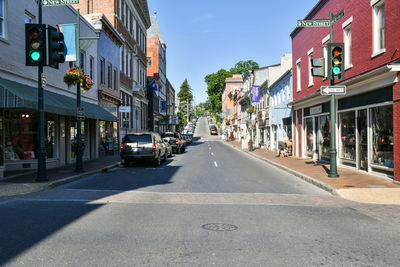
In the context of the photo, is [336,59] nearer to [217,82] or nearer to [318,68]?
[318,68]

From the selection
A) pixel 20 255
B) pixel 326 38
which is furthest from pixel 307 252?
pixel 326 38

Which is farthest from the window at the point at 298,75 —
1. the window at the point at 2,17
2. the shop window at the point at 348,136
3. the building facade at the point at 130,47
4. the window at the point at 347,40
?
the window at the point at 2,17

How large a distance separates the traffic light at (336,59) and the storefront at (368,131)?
5.81 feet

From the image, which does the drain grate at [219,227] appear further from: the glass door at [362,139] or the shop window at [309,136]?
the shop window at [309,136]

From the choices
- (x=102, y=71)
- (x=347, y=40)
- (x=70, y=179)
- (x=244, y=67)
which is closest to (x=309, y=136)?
(x=347, y=40)

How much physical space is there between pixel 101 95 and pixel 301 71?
1320 centimetres

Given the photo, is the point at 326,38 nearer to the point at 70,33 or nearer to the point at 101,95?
the point at 70,33

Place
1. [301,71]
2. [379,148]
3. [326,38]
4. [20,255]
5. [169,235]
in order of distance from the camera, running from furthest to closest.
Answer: [301,71], [326,38], [379,148], [169,235], [20,255]

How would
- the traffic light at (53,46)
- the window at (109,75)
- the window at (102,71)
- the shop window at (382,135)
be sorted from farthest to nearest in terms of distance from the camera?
1. the window at (109,75)
2. the window at (102,71)
3. the shop window at (382,135)
4. the traffic light at (53,46)

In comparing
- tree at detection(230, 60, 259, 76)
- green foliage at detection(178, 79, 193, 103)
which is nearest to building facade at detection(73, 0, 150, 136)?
tree at detection(230, 60, 259, 76)

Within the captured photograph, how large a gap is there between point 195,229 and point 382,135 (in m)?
9.31

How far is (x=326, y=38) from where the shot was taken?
18.1 meters

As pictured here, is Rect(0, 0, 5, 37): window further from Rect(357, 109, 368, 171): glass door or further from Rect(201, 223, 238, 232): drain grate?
Rect(357, 109, 368, 171): glass door

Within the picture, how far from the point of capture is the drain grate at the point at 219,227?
6043mm
